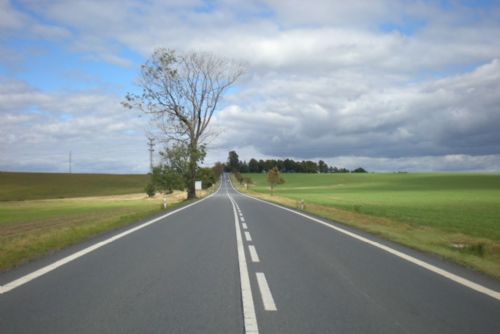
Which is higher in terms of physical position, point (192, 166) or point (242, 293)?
point (192, 166)

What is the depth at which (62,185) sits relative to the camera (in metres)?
102

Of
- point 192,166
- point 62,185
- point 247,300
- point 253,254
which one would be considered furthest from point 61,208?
point 62,185

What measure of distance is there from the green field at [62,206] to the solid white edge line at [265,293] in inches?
181

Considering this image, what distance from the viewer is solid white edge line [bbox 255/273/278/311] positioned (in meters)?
5.95

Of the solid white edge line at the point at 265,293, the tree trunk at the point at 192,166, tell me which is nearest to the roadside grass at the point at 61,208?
the tree trunk at the point at 192,166

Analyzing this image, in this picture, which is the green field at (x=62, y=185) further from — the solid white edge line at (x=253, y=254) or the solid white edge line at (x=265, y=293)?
the solid white edge line at (x=265, y=293)

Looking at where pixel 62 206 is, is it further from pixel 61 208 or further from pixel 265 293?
pixel 265 293

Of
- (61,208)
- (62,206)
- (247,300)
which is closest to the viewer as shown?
(247,300)

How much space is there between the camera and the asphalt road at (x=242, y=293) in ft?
16.9

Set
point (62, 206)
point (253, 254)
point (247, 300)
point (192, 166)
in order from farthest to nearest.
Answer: point (62, 206) → point (192, 166) → point (253, 254) → point (247, 300)

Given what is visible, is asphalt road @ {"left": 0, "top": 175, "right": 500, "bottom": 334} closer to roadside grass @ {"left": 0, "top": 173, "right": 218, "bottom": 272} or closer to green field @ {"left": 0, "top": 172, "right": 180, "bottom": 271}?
green field @ {"left": 0, "top": 172, "right": 180, "bottom": 271}

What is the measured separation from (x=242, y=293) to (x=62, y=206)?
47.6 m

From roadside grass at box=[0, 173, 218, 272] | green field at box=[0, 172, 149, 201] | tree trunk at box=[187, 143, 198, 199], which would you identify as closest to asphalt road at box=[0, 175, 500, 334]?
roadside grass at box=[0, 173, 218, 272]

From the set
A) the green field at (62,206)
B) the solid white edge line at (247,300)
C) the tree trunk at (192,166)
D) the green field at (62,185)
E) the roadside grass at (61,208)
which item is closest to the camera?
the solid white edge line at (247,300)
